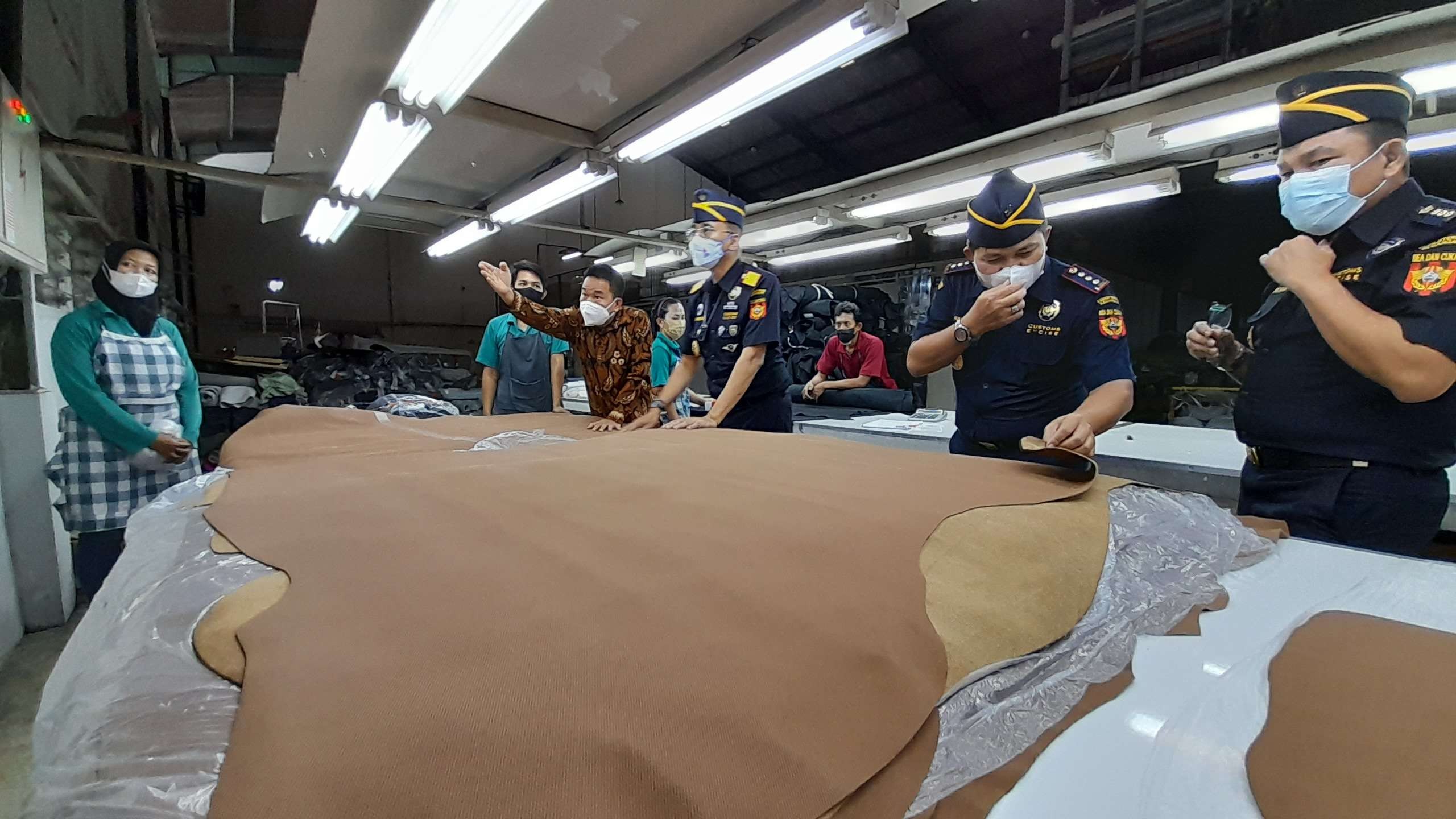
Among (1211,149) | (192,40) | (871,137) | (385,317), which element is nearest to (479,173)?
(192,40)

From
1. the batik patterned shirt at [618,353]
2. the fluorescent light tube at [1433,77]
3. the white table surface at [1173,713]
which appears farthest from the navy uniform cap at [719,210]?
the fluorescent light tube at [1433,77]

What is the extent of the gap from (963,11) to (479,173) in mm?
3946

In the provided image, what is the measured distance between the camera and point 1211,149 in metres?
3.42

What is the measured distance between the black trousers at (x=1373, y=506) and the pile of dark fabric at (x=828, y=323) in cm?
501

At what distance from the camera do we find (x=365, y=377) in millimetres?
6113

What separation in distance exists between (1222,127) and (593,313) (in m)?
3.11

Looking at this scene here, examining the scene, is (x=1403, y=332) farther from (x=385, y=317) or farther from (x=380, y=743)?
(x=385, y=317)

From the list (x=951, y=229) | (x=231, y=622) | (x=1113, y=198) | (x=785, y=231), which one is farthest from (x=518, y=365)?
(x=1113, y=198)

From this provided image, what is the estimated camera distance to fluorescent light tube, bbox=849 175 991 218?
3861 mm

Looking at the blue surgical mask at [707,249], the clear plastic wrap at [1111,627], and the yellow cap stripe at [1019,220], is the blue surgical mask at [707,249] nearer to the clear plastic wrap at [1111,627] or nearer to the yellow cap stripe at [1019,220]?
the yellow cap stripe at [1019,220]

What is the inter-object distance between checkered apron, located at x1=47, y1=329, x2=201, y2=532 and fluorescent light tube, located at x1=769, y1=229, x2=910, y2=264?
498 cm

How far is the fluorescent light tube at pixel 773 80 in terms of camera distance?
2.26 m

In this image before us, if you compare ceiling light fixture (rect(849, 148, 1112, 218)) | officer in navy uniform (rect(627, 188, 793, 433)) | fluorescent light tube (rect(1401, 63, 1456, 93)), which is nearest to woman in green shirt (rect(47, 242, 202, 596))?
officer in navy uniform (rect(627, 188, 793, 433))

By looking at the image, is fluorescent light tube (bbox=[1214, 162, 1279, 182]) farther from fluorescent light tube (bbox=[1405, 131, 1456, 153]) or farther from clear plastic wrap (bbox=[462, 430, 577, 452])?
clear plastic wrap (bbox=[462, 430, 577, 452])
